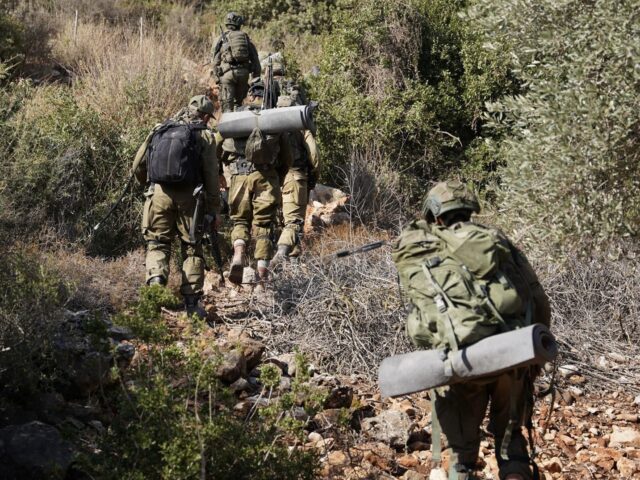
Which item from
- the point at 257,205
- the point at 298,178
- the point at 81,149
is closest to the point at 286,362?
the point at 257,205

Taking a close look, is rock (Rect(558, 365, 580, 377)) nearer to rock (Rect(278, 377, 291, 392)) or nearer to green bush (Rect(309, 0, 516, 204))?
rock (Rect(278, 377, 291, 392))

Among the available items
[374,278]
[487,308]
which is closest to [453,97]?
[374,278]

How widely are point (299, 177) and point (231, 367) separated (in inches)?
119

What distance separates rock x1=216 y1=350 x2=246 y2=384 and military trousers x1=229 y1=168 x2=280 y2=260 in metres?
1.92

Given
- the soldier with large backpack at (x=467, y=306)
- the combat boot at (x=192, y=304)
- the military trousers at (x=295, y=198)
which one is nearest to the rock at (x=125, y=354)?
the combat boot at (x=192, y=304)

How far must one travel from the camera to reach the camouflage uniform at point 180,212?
6668 millimetres

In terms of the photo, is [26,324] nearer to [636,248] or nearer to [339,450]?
[339,450]

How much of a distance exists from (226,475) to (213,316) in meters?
3.33

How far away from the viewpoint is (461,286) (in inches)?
149

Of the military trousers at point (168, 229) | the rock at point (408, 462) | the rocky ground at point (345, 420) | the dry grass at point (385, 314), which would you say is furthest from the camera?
the military trousers at point (168, 229)

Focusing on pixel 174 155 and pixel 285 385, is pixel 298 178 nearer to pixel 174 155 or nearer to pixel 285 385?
pixel 174 155

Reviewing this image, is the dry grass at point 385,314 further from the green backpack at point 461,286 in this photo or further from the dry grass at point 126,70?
the dry grass at point 126,70

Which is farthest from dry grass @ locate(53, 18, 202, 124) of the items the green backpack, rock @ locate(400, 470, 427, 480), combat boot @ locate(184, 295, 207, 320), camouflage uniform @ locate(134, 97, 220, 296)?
the green backpack

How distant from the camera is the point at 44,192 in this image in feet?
26.9
